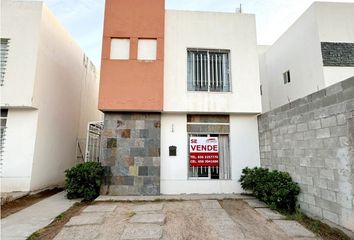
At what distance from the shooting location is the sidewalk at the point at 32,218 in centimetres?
425

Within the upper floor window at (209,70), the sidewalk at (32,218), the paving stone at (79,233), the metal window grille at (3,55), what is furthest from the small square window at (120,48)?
the paving stone at (79,233)

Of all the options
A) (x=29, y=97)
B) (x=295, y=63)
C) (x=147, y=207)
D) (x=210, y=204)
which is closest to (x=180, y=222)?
(x=147, y=207)

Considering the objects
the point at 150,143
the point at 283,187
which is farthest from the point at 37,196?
the point at 283,187

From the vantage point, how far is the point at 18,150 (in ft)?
23.2

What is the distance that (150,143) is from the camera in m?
7.09

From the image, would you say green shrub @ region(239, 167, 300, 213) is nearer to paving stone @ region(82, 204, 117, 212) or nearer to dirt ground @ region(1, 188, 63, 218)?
paving stone @ region(82, 204, 117, 212)

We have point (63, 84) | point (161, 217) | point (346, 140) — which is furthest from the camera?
point (63, 84)

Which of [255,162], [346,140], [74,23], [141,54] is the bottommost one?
[255,162]

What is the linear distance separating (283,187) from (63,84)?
31.1 ft

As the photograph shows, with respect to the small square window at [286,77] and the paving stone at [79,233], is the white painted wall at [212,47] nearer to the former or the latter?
the small square window at [286,77]

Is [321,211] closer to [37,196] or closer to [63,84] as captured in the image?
[37,196]

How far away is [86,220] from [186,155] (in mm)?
3616

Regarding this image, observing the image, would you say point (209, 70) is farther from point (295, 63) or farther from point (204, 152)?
point (295, 63)

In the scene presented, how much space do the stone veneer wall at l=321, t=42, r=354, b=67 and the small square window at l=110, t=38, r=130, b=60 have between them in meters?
7.00
